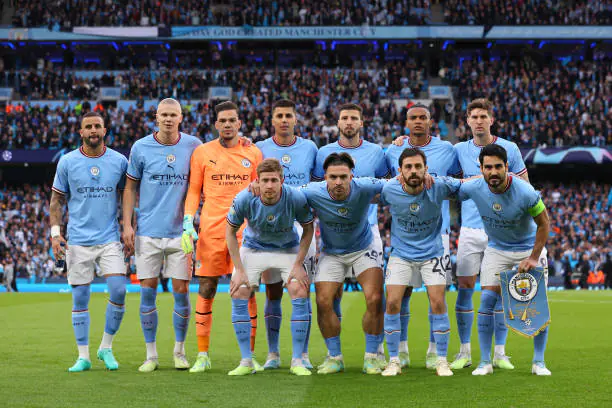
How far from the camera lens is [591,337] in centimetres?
1209

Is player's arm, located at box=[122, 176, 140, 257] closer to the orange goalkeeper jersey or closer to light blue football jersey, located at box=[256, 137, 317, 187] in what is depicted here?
the orange goalkeeper jersey

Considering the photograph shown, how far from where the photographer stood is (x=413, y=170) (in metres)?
7.83

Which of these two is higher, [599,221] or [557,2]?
[557,2]

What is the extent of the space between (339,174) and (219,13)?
39.0m

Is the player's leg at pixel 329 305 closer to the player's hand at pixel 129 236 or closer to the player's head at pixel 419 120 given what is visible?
the player's head at pixel 419 120

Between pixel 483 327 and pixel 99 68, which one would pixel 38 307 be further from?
pixel 99 68

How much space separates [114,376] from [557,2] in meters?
42.4

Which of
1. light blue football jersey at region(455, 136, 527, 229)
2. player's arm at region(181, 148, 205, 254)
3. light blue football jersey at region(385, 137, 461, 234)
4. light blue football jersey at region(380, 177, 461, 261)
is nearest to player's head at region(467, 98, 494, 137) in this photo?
light blue football jersey at region(455, 136, 527, 229)

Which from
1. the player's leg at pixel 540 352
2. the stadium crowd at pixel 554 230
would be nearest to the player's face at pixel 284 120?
the player's leg at pixel 540 352

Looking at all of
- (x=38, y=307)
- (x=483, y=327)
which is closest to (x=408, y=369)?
Answer: (x=483, y=327)

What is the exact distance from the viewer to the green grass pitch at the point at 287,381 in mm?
6340

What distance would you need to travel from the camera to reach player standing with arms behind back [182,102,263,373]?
8570 mm

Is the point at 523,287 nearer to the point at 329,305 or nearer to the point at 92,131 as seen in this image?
the point at 329,305

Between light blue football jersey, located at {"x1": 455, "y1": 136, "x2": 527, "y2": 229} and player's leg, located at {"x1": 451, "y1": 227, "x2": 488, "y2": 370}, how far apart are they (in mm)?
135
